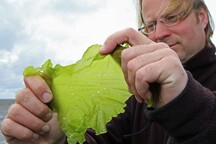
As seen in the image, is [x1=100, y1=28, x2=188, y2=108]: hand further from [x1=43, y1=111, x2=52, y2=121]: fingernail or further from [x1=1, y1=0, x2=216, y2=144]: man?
[x1=43, y1=111, x2=52, y2=121]: fingernail

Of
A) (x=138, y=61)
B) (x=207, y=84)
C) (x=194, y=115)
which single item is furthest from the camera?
(x=207, y=84)

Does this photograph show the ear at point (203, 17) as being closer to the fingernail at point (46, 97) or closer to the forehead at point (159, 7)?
the forehead at point (159, 7)

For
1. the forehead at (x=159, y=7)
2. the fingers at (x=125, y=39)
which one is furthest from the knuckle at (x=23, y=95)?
the forehead at (x=159, y=7)

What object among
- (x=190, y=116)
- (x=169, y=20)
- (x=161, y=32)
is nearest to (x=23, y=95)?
(x=190, y=116)

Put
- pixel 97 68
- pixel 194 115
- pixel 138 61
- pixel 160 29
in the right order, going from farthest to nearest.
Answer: pixel 160 29 → pixel 97 68 → pixel 194 115 → pixel 138 61

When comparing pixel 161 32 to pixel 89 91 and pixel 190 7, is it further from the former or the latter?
pixel 89 91

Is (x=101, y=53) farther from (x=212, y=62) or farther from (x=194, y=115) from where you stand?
(x=212, y=62)

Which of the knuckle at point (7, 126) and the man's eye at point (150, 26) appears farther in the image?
the man's eye at point (150, 26)

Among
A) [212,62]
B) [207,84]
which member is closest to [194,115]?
[207,84]
